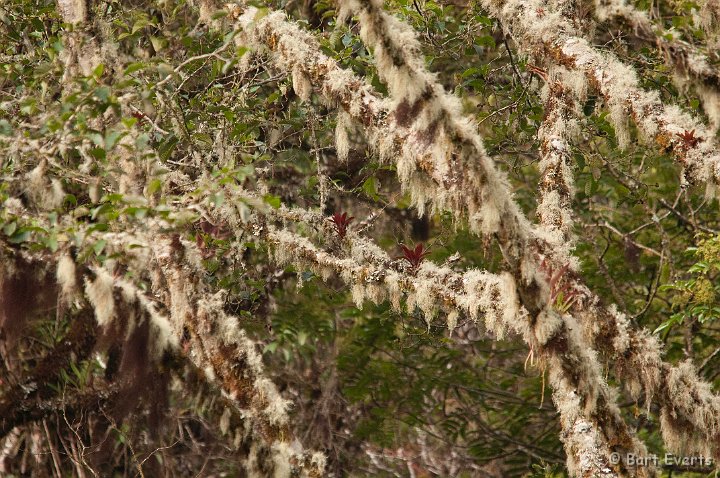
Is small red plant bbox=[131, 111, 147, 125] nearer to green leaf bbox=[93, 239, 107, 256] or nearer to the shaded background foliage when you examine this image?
the shaded background foliage

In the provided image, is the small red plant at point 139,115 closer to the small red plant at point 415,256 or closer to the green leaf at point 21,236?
the green leaf at point 21,236

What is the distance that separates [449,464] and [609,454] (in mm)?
4894

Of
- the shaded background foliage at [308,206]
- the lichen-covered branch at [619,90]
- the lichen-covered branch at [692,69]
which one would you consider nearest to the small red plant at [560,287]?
the shaded background foliage at [308,206]

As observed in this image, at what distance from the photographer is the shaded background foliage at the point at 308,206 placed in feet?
10.2

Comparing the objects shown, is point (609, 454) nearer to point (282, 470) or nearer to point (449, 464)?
point (282, 470)

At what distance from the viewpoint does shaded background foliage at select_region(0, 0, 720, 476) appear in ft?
10.2

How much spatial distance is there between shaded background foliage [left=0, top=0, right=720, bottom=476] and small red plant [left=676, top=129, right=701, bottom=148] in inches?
8.1

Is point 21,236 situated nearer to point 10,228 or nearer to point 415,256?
point 10,228

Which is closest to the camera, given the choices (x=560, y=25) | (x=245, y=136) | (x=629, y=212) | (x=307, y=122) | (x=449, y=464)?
(x=560, y=25)

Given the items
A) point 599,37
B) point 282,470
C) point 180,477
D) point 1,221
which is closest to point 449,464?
point 180,477

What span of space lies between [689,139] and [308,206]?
256 cm

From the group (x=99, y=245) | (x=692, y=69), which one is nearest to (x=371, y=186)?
(x=692, y=69)

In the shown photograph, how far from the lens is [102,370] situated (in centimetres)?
468

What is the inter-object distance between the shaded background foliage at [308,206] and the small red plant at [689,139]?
206 mm
